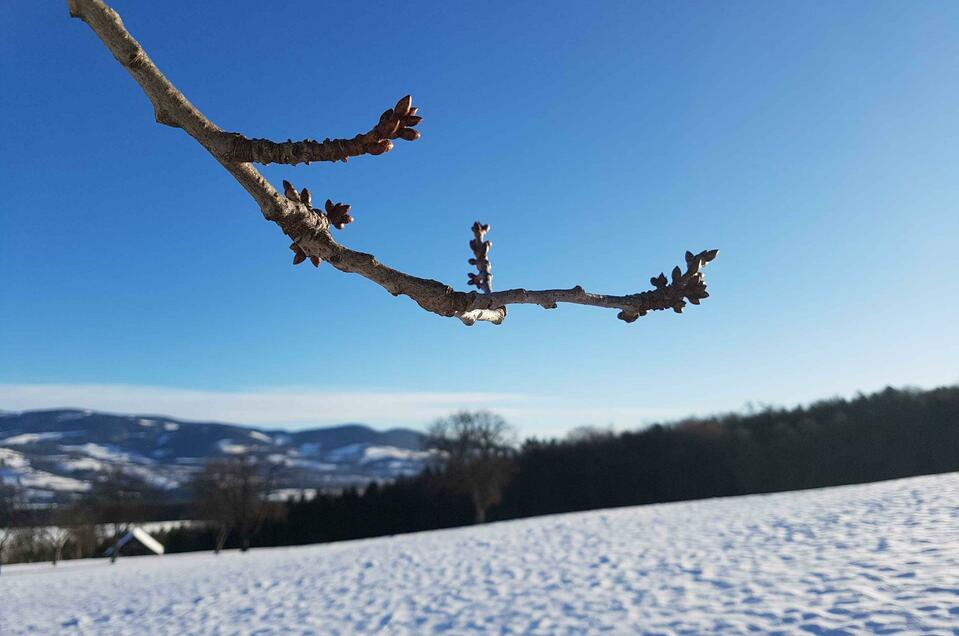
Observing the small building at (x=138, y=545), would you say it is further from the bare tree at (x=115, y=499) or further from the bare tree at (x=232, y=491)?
the bare tree at (x=232, y=491)

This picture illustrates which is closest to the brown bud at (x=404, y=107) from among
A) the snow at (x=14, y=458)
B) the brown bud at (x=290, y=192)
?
the brown bud at (x=290, y=192)

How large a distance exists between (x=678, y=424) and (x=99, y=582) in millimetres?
36788

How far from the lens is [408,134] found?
3.53ft

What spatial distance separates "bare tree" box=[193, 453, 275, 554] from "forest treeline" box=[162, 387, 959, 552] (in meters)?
4.73

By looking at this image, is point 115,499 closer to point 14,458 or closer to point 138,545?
point 138,545

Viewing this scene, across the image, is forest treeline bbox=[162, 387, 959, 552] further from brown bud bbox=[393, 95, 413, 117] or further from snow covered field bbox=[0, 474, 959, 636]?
brown bud bbox=[393, 95, 413, 117]

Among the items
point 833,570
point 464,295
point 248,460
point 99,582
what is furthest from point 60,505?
point 464,295

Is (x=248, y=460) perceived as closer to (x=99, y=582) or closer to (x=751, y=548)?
(x=99, y=582)

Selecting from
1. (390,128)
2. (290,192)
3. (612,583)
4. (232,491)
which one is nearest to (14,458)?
(232,491)

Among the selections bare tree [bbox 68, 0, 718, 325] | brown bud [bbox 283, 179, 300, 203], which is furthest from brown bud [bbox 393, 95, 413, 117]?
brown bud [bbox 283, 179, 300, 203]

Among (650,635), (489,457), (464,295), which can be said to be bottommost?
(650,635)

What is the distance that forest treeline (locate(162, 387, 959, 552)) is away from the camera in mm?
29938

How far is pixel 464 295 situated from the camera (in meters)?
1.38

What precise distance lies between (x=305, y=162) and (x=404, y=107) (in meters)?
0.21
